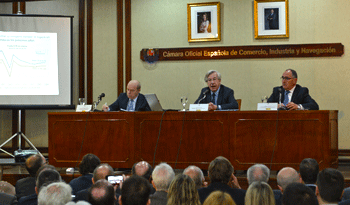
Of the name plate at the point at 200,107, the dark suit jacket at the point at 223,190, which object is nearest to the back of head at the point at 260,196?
the dark suit jacket at the point at 223,190

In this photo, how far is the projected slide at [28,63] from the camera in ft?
20.5

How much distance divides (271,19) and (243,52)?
662 mm

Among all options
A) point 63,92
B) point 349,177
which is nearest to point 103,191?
point 349,177

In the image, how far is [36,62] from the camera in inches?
247

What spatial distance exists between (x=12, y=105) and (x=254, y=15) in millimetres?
4093

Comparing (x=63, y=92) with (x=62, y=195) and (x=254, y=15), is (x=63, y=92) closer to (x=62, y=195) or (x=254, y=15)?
(x=254, y=15)

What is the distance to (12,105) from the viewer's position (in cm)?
623

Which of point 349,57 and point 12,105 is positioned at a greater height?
point 349,57

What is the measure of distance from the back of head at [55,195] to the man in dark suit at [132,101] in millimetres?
3394

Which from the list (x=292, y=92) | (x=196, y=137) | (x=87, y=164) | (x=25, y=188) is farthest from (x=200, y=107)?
(x=25, y=188)

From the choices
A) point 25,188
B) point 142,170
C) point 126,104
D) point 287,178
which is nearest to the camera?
point 287,178

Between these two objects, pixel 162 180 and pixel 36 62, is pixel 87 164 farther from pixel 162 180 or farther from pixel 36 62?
pixel 36 62

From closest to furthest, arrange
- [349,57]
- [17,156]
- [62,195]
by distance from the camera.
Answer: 1. [62,195]
2. [17,156]
3. [349,57]

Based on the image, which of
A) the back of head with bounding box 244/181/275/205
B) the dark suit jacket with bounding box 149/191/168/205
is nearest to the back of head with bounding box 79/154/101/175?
the dark suit jacket with bounding box 149/191/168/205
